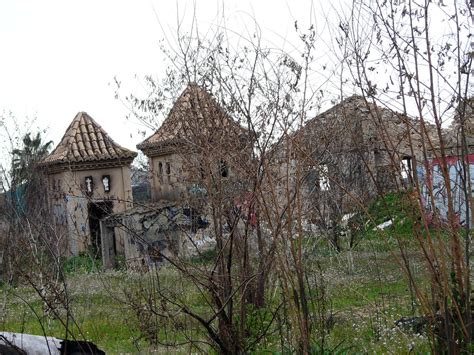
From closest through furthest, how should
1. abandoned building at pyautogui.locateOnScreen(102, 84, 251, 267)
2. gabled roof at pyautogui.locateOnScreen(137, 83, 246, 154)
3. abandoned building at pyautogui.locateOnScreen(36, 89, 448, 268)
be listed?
abandoned building at pyautogui.locateOnScreen(36, 89, 448, 268) → abandoned building at pyautogui.locateOnScreen(102, 84, 251, 267) → gabled roof at pyautogui.locateOnScreen(137, 83, 246, 154)

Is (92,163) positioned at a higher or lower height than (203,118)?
higher

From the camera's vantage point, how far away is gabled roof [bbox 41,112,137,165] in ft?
88.2

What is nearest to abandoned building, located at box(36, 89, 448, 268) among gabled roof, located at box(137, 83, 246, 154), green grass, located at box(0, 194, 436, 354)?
gabled roof, located at box(137, 83, 246, 154)

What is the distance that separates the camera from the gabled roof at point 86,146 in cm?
2688

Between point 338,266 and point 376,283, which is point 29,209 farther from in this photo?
point 376,283

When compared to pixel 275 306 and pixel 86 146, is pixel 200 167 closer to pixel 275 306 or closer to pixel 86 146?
pixel 275 306

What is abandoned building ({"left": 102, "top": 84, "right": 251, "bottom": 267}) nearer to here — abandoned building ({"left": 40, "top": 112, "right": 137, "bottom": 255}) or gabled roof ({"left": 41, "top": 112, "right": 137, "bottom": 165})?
abandoned building ({"left": 40, "top": 112, "right": 137, "bottom": 255})

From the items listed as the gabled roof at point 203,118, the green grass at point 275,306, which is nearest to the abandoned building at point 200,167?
the gabled roof at point 203,118

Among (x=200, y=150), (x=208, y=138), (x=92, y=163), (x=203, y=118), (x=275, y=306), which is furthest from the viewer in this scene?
(x=92, y=163)

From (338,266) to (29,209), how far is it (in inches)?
355

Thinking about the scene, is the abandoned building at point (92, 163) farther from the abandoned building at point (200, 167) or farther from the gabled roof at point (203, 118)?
the gabled roof at point (203, 118)

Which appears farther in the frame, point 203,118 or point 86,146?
point 86,146

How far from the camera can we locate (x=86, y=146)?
27562mm

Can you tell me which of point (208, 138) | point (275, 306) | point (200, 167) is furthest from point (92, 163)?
point (208, 138)
